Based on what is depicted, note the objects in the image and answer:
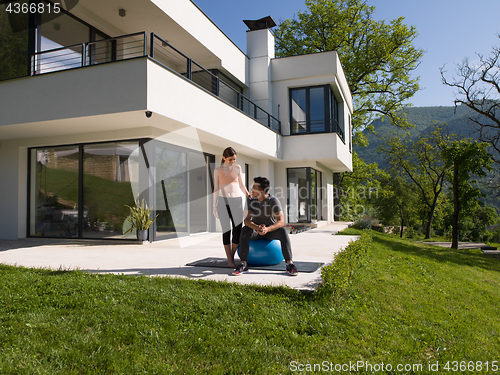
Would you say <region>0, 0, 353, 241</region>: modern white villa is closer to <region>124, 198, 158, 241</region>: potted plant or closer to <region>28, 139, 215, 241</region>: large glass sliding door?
<region>28, 139, 215, 241</region>: large glass sliding door

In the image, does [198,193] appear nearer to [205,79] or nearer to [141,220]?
[141,220]

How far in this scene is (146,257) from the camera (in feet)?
22.6

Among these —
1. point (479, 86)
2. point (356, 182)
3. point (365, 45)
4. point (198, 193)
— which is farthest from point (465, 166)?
point (356, 182)

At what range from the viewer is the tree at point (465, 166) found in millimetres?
14664

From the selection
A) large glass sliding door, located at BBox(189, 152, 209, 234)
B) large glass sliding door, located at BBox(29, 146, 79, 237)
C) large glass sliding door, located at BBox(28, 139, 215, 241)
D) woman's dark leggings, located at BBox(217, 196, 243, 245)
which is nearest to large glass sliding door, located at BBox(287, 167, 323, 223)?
large glass sliding door, located at BBox(189, 152, 209, 234)

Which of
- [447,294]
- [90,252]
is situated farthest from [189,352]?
[90,252]

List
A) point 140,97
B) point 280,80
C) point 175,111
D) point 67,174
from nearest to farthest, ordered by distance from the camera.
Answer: point 140,97 < point 175,111 < point 67,174 < point 280,80

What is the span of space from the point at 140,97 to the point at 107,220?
404 cm

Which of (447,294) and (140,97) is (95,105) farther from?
(447,294)

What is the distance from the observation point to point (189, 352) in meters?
3.01

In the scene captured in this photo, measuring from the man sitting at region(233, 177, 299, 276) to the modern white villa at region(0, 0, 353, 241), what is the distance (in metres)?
3.26

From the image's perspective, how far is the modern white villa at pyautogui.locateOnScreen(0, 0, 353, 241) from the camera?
7.66 meters

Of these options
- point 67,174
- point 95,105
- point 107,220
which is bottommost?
point 107,220

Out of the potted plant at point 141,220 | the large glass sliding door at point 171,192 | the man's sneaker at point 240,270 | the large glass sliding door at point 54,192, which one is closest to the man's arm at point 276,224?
the man's sneaker at point 240,270
